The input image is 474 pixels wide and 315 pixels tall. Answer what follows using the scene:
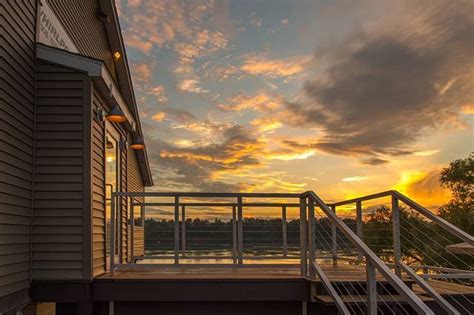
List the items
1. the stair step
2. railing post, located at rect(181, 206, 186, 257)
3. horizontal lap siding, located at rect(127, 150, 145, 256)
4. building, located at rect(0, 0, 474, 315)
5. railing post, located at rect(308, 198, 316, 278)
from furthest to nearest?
horizontal lap siding, located at rect(127, 150, 145, 256)
railing post, located at rect(181, 206, 186, 257)
railing post, located at rect(308, 198, 316, 278)
building, located at rect(0, 0, 474, 315)
the stair step

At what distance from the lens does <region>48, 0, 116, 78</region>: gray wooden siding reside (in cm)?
779

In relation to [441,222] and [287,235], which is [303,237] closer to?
[287,235]

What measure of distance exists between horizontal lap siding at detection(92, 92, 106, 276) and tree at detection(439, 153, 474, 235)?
2507 centimetres

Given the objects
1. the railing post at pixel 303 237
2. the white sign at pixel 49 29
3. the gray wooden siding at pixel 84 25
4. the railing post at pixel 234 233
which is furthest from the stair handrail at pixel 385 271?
the gray wooden siding at pixel 84 25

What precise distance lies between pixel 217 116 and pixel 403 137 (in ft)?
20.3

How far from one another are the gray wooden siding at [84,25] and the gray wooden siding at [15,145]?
154 cm

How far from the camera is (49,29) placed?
689 cm

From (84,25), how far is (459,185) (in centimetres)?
2629

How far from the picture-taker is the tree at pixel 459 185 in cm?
2814

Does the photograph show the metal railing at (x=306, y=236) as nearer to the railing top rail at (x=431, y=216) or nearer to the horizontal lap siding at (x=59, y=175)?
the railing top rail at (x=431, y=216)

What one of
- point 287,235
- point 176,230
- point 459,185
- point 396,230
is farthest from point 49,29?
point 459,185

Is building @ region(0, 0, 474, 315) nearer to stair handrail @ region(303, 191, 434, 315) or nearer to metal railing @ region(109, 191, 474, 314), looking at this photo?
metal railing @ region(109, 191, 474, 314)

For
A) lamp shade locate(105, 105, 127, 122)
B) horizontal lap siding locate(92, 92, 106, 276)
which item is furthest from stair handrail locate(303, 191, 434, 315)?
lamp shade locate(105, 105, 127, 122)

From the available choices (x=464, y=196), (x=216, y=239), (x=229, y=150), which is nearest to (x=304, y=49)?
(x=229, y=150)
